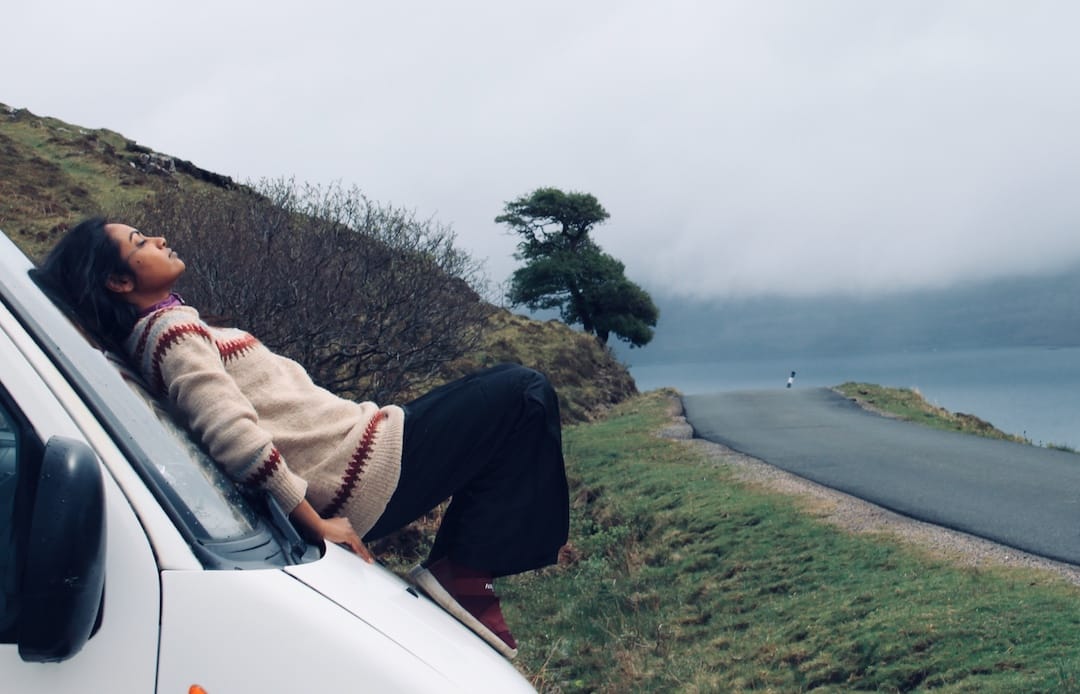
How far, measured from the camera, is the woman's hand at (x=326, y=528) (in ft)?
7.60

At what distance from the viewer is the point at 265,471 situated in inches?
88.3

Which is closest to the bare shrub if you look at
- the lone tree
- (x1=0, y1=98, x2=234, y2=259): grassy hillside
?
(x1=0, y1=98, x2=234, y2=259): grassy hillside

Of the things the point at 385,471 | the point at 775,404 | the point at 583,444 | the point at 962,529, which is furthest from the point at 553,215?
the point at 385,471

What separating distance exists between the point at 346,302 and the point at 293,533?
31.7 ft

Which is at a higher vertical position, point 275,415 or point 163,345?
point 163,345

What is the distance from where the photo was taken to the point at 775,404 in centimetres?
2586

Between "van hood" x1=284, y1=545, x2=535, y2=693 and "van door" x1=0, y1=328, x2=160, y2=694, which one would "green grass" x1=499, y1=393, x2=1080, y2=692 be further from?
"van door" x1=0, y1=328, x2=160, y2=694

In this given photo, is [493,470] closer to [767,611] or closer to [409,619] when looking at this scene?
[409,619]

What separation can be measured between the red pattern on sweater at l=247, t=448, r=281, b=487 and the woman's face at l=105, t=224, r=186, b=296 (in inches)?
22.3

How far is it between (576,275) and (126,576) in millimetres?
51235

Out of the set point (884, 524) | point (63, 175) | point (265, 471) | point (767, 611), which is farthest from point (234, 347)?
point (63, 175)

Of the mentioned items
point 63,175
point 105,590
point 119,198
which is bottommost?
point 105,590

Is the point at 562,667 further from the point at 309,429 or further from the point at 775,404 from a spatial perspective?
the point at 775,404

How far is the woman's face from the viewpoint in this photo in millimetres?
2510
